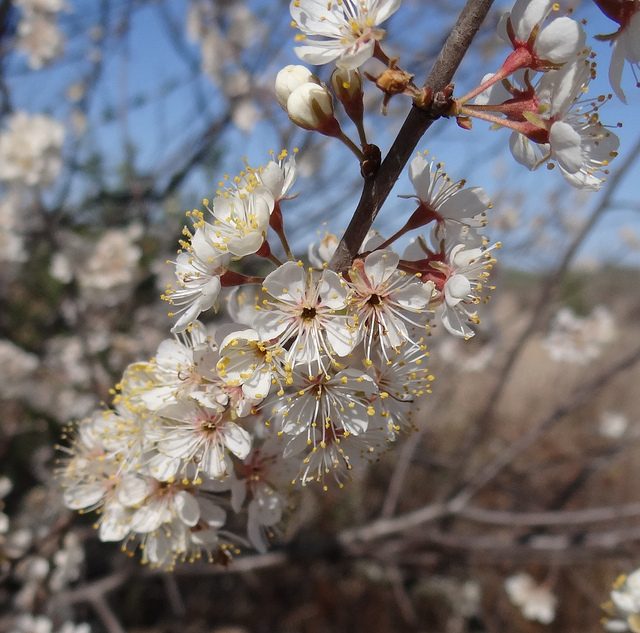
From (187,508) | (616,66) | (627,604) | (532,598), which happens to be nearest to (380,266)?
(616,66)

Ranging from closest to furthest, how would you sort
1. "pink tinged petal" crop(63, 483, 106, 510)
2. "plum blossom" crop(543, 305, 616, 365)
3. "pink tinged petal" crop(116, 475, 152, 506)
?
Result: "pink tinged petal" crop(116, 475, 152, 506), "pink tinged petal" crop(63, 483, 106, 510), "plum blossom" crop(543, 305, 616, 365)

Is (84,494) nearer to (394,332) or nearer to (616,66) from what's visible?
(394,332)

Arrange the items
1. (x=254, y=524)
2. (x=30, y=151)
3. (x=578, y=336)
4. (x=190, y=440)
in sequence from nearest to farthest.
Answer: (x=190, y=440), (x=254, y=524), (x=30, y=151), (x=578, y=336)

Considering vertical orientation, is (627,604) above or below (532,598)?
above

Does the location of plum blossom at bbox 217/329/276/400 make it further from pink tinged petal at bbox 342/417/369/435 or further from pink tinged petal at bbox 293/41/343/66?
Answer: pink tinged petal at bbox 293/41/343/66

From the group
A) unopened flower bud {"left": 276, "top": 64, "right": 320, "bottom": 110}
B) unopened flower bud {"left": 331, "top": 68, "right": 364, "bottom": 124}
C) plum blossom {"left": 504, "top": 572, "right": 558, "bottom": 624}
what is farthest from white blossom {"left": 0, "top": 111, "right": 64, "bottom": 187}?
plum blossom {"left": 504, "top": 572, "right": 558, "bottom": 624}

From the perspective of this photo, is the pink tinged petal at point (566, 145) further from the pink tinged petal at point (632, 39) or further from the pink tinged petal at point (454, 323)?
the pink tinged petal at point (454, 323)
